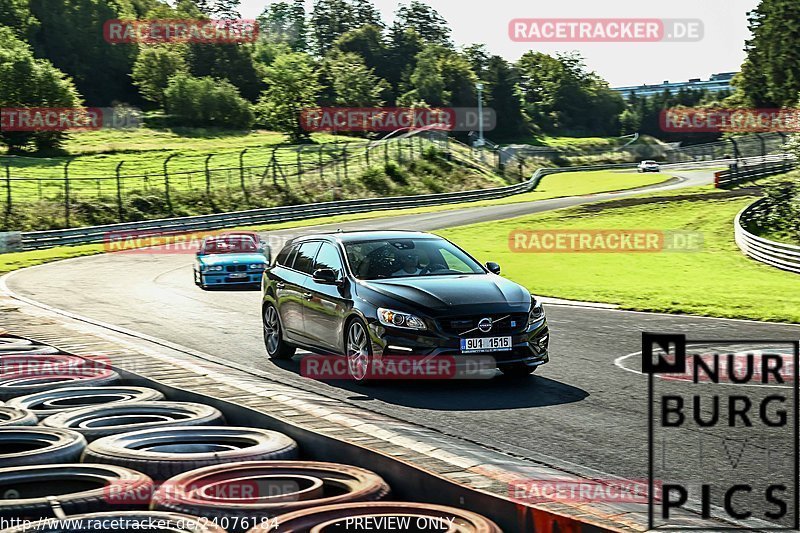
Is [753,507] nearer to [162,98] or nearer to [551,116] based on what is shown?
[162,98]

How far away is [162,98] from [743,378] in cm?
11152

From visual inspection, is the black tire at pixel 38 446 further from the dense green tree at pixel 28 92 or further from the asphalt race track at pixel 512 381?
the dense green tree at pixel 28 92

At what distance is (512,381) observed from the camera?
11492 mm

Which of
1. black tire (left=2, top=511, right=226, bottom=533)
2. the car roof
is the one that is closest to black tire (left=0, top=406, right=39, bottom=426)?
black tire (left=2, top=511, right=226, bottom=533)

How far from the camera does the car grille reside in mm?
10914

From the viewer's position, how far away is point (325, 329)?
1233 centimetres

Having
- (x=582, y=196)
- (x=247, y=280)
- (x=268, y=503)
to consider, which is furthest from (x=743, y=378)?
(x=582, y=196)

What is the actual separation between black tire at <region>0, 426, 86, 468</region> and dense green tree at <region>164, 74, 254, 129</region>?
345 ft

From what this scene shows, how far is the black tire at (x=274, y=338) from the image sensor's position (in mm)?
13414

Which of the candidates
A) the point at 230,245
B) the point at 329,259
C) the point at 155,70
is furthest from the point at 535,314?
the point at 155,70

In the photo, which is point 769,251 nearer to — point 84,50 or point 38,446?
point 38,446

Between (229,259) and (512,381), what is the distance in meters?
14.5

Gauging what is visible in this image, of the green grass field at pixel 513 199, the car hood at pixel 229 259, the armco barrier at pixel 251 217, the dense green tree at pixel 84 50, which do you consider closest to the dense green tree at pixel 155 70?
the dense green tree at pixel 84 50

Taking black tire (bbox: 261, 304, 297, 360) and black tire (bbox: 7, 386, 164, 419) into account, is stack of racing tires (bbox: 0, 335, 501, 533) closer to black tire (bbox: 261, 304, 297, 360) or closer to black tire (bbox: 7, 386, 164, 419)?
black tire (bbox: 7, 386, 164, 419)
